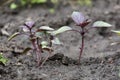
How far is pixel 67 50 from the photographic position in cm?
263

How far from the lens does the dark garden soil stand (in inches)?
75.7

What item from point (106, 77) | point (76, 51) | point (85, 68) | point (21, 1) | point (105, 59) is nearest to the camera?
point (106, 77)

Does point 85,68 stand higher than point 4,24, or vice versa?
point 4,24

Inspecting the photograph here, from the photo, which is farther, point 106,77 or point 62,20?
point 62,20

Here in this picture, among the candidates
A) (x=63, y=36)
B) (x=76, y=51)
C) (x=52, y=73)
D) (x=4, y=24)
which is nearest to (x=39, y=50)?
(x=52, y=73)

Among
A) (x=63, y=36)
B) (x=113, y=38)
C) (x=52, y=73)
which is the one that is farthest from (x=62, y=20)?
(x=52, y=73)

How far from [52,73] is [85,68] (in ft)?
0.74

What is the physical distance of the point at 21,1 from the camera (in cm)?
367

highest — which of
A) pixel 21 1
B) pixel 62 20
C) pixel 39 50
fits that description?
pixel 21 1

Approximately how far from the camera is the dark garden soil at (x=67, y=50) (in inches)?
75.7

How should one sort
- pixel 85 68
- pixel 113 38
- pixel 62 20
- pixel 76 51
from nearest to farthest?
pixel 85 68, pixel 76 51, pixel 113 38, pixel 62 20

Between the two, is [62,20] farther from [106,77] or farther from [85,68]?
[106,77]

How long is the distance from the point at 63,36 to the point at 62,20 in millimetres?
303

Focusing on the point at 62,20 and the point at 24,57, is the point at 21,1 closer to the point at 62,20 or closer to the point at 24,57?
the point at 62,20
